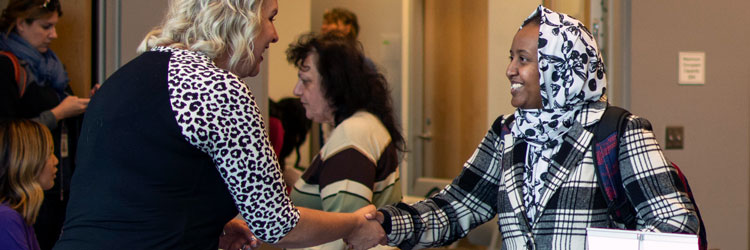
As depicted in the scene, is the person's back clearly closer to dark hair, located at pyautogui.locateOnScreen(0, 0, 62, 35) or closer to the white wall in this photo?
dark hair, located at pyautogui.locateOnScreen(0, 0, 62, 35)

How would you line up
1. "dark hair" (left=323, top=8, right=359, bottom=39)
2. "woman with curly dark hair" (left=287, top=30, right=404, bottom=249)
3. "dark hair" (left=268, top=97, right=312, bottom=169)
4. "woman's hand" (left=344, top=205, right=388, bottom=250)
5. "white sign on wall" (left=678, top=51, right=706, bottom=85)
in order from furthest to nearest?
1. "dark hair" (left=323, top=8, right=359, bottom=39)
2. "dark hair" (left=268, top=97, right=312, bottom=169)
3. "white sign on wall" (left=678, top=51, right=706, bottom=85)
4. "woman with curly dark hair" (left=287, top=30, right=404, bottom=249)
5. "woman's hand" (left=344, top=205, right=388, bottom=250)

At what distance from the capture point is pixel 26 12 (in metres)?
3.70

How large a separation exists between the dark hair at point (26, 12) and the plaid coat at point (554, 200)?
2.24 m

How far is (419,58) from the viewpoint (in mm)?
6508

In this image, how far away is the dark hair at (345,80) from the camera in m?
3.02

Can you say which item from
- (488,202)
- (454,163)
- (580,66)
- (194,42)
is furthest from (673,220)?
(454,163)

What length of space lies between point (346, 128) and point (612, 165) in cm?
120

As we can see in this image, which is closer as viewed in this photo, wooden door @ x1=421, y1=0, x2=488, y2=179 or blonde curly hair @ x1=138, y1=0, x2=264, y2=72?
blonde curly hair @ x1=138, y1=0, x2=264, y2=72

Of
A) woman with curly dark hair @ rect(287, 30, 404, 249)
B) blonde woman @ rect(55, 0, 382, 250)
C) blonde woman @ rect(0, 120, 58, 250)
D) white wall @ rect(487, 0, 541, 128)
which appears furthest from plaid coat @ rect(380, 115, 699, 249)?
white wall @ rect(487, 0, 541, 128)

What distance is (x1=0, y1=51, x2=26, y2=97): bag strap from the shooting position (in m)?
3.58

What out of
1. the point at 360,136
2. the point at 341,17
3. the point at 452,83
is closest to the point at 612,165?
the point at 360,136

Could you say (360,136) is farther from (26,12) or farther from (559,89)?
(26,12)

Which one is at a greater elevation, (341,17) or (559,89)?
(341,17)

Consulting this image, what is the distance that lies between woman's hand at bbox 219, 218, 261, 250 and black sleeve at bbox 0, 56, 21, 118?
6.17 feet
